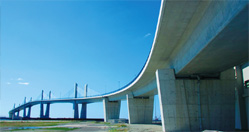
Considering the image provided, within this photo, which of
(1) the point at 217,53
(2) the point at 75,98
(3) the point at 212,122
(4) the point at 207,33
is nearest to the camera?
(4) the point at 207,33

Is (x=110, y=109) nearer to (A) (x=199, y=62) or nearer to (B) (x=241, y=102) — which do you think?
(B) (x=241, y=102)

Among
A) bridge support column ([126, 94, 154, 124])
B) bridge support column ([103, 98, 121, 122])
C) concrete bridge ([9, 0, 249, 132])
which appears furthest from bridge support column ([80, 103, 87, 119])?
concrete bridge ([9, 0, 249, 132])

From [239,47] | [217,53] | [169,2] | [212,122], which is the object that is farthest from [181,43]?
[212,122]

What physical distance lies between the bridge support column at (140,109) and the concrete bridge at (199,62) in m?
16.9

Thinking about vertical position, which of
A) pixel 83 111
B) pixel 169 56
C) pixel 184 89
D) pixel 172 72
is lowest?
pixel 83 111

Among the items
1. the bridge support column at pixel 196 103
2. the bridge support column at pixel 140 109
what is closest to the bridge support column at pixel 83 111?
the bridge support column at pixel 140 109

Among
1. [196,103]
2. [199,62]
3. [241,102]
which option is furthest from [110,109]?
[199,62]

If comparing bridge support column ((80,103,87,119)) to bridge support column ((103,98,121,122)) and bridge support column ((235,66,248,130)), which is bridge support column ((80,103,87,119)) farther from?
bridge support column ((235,66,248,130))

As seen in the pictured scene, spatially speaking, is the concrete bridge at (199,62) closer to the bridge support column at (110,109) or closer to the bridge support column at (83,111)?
the bridge support column at (110,109)

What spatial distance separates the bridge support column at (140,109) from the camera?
5372 cm

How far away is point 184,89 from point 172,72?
7.64 ft

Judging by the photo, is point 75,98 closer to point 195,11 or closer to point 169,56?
point 169,56

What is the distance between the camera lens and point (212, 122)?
23.9 meters

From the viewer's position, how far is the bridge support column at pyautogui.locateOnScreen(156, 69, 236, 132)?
23891 millimetres
